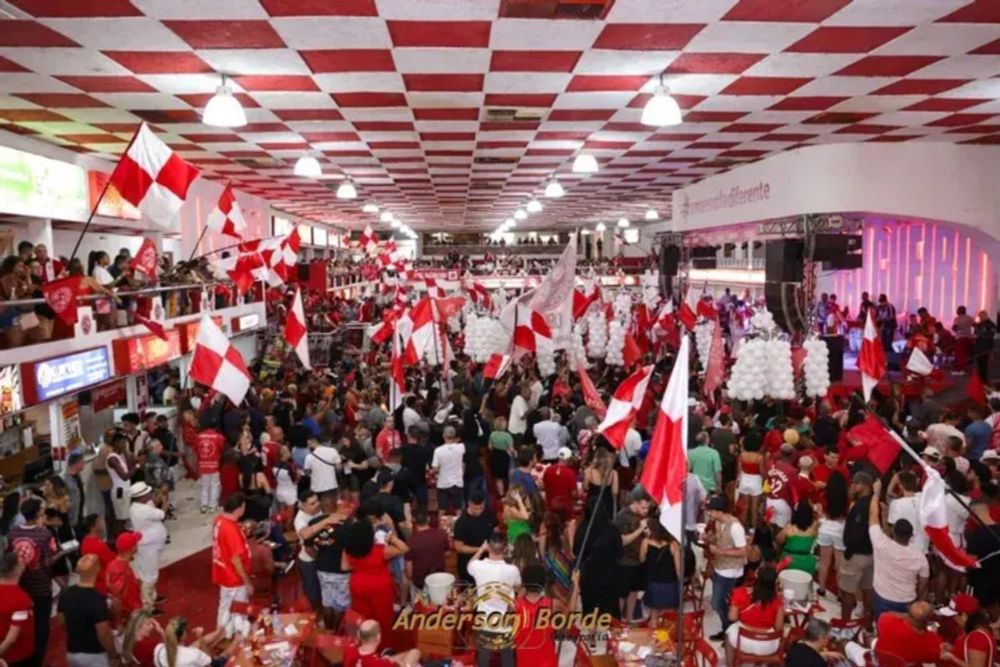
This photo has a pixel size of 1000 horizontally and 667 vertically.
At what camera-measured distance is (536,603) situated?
541cm

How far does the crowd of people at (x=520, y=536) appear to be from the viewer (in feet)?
18.7

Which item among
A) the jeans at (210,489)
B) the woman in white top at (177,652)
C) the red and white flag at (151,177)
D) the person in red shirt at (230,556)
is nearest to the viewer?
the woman in white top at (177,652)

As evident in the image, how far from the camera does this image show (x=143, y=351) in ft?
37.7

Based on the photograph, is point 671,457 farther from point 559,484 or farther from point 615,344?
point 615,344

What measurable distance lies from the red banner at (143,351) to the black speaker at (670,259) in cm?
1145

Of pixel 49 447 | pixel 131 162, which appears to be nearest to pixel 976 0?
pixel 131 162

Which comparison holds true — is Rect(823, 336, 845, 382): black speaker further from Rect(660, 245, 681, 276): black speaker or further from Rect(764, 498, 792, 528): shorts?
Rect(764, 498, 792, 528): shorts

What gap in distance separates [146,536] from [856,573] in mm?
6831

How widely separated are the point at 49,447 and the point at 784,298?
1168cm

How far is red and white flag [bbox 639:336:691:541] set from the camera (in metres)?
4.94

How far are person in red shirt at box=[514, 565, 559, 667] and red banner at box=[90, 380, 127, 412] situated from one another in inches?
366

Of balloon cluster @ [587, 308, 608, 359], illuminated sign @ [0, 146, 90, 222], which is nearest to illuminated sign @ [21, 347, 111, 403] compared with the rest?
illuminated sign @ [0, 146, 90, 222]

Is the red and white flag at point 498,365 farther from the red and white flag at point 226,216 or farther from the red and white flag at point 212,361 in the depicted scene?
the red and white flag at point 226,216

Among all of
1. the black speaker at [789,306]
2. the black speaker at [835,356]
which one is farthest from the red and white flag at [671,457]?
the black speaker at [835,356]
